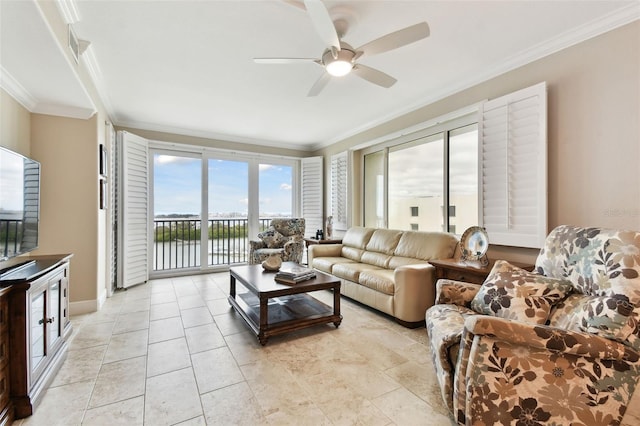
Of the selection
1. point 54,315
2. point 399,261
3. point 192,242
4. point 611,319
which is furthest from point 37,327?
point 192,242

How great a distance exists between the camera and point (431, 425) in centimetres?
152

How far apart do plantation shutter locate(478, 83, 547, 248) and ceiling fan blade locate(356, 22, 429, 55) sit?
136 cm

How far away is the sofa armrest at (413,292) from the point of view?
278cm

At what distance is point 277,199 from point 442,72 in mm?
3913

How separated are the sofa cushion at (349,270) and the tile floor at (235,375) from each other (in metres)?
0.56

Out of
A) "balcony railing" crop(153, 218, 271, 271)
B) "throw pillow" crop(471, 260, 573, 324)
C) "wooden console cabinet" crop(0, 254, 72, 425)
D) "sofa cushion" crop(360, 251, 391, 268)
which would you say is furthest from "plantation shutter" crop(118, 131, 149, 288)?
"throw pillow" crop(471, 260, 573, 324)

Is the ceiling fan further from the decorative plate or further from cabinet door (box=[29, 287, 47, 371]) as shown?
cabinet door (box=[29, 287, 47, 371])

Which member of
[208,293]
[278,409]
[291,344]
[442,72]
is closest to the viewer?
[278,409]

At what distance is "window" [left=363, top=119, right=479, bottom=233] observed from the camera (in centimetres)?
337

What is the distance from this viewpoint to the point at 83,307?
10.4ft

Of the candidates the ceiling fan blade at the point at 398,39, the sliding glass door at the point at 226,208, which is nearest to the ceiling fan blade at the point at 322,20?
the ceiling fan blade at the point at 398,39

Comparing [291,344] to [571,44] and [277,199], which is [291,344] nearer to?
[571,44]

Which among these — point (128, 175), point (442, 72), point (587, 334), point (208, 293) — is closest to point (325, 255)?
point (208, 293)

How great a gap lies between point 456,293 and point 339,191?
3.48 m
